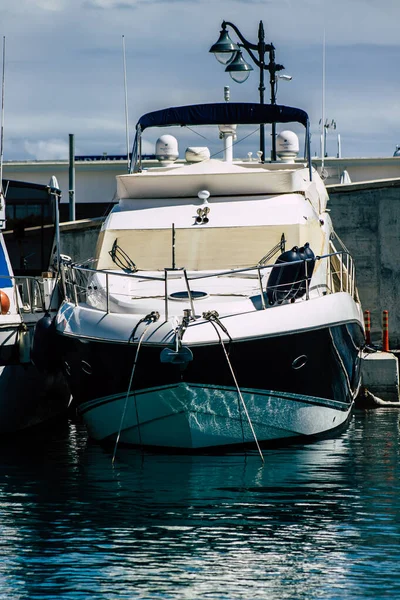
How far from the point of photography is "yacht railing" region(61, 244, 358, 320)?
13336 millimetres

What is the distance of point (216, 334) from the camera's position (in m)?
12.8

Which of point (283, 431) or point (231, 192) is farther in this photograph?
point (231, 192)

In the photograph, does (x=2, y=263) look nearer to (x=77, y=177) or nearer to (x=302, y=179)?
(x=302, y=179)

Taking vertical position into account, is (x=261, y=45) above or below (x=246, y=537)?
above

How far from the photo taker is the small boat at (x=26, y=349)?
14.5 m

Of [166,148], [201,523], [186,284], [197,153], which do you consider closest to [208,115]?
[197,153]

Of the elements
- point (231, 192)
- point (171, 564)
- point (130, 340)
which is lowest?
point (171, 564)

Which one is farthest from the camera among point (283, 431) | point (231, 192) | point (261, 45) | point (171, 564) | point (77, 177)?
point (77, 177)

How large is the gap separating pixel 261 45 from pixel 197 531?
45.1ft

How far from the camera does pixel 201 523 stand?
10453 mm

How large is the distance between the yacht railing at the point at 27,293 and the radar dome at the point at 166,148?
439cm

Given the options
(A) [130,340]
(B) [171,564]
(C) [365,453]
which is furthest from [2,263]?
(B) [171,564]

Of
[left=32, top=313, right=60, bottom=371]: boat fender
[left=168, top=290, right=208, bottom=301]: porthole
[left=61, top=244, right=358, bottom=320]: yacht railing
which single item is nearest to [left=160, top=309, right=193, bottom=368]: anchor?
[left=61, top=244, right=358, bottom=320]: yacht railing

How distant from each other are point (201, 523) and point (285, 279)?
14.1 feet
